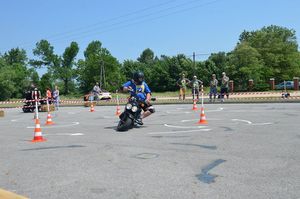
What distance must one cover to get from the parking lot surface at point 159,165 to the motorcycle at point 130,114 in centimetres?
127

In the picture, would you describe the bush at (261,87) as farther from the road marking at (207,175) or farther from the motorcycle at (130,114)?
the road marking at (207,175)

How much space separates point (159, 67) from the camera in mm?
88000

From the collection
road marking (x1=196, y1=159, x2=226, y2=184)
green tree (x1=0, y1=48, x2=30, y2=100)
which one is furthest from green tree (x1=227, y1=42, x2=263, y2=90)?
road marking (x1=196, y1=159, x2=226, y2=184)

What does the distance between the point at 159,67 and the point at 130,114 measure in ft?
248

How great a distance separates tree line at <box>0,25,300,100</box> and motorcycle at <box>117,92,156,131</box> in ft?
171

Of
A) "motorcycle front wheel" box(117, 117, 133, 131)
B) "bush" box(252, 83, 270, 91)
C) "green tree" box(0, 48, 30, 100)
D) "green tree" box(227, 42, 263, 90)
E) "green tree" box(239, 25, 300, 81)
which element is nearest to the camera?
"motorcycle front wheel" box(117, 117, 133, 131)

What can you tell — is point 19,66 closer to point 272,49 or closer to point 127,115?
Result: point 272,49

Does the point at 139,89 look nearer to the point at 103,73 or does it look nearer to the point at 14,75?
the point at 103,73

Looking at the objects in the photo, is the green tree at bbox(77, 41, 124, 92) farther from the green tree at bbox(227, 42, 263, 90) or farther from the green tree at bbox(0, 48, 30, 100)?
the green tree at bbox(227, 42, 263, 90)

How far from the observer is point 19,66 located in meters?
110

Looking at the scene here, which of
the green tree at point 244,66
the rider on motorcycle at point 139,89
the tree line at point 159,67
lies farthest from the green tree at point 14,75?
the rider on motorcycle at point 139,89

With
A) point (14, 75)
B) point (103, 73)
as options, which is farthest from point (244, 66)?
point (14, 75)

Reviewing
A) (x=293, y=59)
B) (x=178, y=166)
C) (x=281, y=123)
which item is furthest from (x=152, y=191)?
(x=293, y=59)

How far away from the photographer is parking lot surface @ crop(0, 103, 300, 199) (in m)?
5.46
